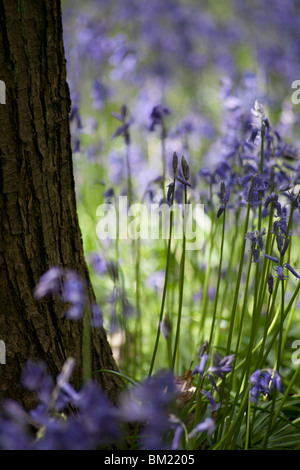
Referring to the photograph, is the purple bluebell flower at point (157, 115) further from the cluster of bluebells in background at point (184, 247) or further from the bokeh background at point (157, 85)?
the bokeh background at point (157, 85)

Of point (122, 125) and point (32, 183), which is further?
point (122, 125)

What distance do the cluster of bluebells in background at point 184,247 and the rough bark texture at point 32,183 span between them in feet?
0.24

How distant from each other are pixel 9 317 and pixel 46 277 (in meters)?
0.26

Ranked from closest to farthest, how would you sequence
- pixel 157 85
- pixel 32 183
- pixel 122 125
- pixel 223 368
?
pixel 223 368 < pixel 32 183 < pixel 122 125 < pixel 157 85

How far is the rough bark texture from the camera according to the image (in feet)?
4.27

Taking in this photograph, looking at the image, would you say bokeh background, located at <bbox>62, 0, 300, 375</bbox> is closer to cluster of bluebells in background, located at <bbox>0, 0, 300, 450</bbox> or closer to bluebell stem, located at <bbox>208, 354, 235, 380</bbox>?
cluster of bluebells in background, located at <bbox>0, 0, 300, 450</bbox>

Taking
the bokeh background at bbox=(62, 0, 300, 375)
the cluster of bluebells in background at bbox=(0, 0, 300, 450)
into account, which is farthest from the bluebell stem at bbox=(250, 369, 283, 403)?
the bokeh background at bbox=(62, 0, 300, 375)

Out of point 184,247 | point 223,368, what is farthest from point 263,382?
point 184,247

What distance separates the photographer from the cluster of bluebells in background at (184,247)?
122cm

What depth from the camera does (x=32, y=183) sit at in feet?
4.48

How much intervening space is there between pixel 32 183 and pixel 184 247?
462mm

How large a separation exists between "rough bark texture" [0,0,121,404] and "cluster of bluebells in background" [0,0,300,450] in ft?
0.24

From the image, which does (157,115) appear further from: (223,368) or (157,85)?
(157,85)

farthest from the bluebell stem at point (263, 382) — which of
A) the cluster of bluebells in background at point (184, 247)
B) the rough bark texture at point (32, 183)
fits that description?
the rough bark texture at point (32, 183)
